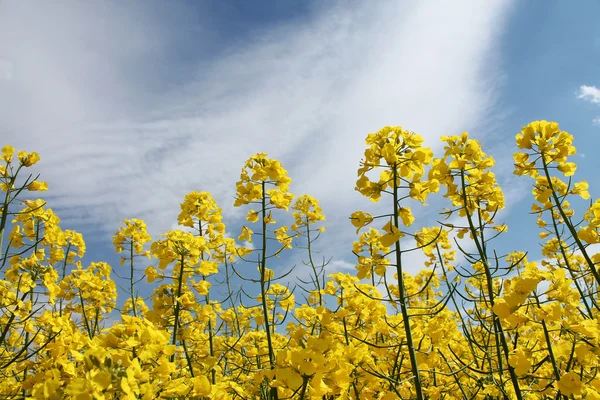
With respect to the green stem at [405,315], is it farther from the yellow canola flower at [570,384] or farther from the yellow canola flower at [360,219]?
the yellow canola flower at [570,384]

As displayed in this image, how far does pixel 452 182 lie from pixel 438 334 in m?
1.27

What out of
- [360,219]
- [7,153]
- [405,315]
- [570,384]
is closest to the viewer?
[570,384]

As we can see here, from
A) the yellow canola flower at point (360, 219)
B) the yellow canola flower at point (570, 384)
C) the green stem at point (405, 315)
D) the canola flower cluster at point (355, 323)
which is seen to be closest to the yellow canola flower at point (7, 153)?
the canola flower cluster at point (355, 323)

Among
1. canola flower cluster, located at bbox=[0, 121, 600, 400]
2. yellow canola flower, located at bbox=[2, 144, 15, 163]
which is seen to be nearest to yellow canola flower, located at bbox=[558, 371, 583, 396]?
canola flower cluster, located at bbox=[0, 121, 600, 400]

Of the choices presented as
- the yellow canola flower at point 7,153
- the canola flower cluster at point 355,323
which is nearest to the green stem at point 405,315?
the canola flower cluster at point 355,323

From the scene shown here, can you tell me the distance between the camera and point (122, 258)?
5941 millimetres

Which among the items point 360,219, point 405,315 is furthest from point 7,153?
point 405,315

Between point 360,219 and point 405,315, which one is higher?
point 360,219

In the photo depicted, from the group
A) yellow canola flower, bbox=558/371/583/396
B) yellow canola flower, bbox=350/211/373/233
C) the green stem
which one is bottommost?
yellow canola flower, bbox=558/371/583/396

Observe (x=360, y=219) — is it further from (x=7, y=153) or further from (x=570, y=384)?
(x=7, y=153)

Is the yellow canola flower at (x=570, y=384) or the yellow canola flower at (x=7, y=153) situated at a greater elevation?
the yellow canola flower at (x=7, y=153)

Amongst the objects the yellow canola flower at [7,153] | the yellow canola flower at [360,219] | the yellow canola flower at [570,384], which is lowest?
the yellow canola flower at [570,384]

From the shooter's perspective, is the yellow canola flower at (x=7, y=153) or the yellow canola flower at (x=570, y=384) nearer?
the yellow canola flower at (x=570, y=384)

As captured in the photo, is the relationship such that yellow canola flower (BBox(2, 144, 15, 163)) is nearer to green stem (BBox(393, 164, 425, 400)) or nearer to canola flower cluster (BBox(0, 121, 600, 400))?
canola flower cluster (BBox(0, 121, 600, 400))
